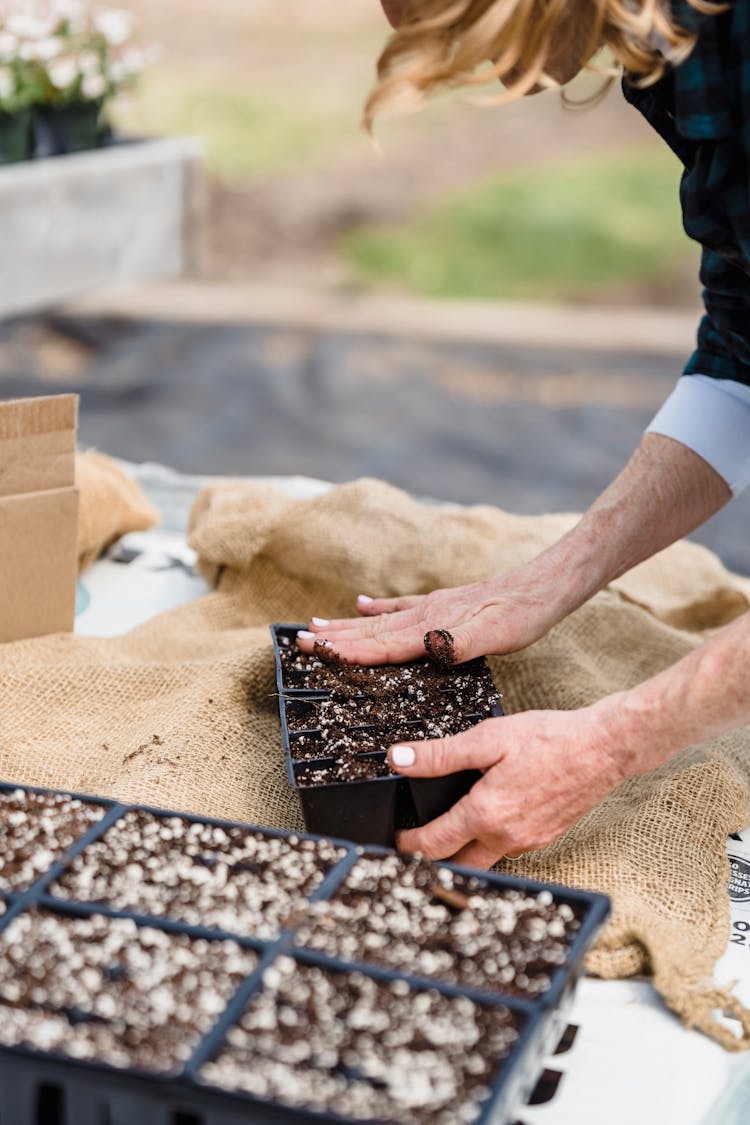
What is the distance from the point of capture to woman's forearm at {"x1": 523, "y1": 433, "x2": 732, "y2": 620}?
129 cm

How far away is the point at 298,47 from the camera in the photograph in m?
9.17

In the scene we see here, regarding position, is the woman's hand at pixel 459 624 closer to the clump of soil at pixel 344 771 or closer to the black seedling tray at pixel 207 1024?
the clump of soil at pixel 344 771

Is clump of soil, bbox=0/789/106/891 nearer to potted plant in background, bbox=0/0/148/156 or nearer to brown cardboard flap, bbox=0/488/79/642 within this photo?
brown cardboard flap, bbox=0/488/79/642

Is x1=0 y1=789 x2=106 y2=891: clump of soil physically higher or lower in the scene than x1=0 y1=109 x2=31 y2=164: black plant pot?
higher

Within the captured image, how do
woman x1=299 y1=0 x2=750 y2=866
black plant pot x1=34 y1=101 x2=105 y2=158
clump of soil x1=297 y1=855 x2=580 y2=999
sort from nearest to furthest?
clump of soil x1=297 y1=855 x2=580 y2=999 → woman x1=299 y1=0 x2=750 y2=866 → black plant pot x1=34 y1=101 x2=105 y2=158

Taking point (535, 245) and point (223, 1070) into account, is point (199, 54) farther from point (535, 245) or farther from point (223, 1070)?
point (223, 1070)

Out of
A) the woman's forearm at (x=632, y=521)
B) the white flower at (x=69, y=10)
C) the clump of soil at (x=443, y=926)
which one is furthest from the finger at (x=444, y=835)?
the white flower at (x=69, y=10)

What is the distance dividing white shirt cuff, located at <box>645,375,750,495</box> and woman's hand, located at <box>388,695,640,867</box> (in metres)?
0.43

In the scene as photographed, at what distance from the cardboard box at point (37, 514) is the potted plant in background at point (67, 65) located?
2653 mm

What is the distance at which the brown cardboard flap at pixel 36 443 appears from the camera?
131 cm

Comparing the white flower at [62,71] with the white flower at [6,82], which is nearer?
the white flower at [6,82]

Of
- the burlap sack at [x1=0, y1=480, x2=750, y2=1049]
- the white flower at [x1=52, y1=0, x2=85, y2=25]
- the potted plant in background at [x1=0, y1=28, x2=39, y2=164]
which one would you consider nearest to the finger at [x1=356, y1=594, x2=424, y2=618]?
the burlap sack at [x1=0, y1=480, x2=750, y2=1049]

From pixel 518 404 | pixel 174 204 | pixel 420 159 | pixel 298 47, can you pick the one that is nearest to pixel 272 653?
pixel 174 204

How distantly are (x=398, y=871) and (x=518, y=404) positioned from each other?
4.06m
